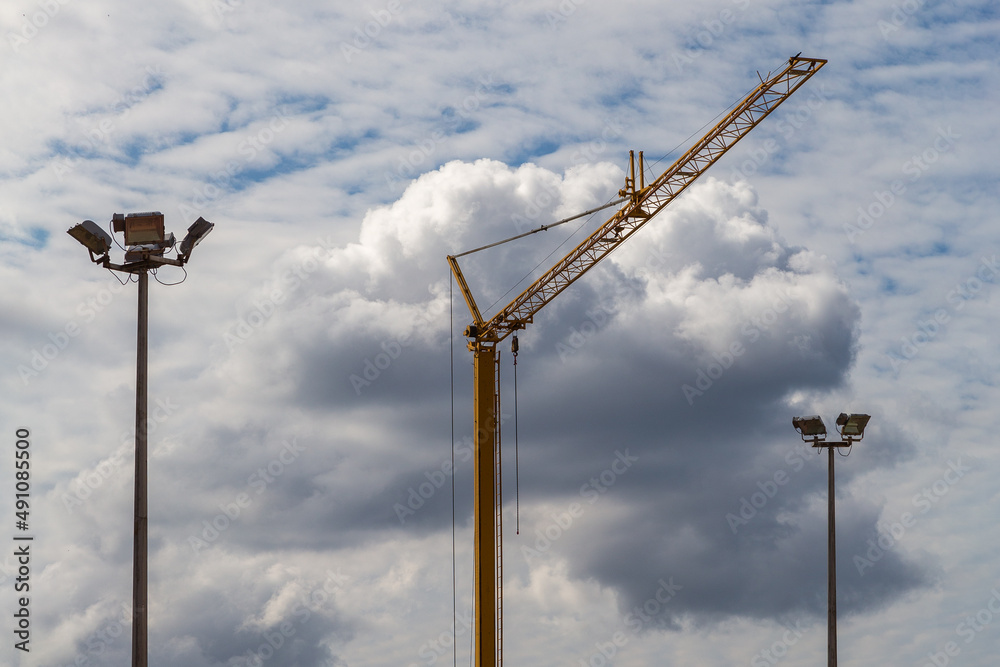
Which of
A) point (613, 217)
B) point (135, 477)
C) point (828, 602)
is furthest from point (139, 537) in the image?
point (613, 217)

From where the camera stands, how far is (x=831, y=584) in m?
38.8

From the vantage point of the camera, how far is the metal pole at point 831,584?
3809 centimetres

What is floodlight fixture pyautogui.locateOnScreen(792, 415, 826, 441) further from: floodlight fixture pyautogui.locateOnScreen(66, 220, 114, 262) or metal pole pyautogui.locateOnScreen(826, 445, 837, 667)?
floodlight fixture pyautogui.locateOnScreen(66, 220, 114, 262)

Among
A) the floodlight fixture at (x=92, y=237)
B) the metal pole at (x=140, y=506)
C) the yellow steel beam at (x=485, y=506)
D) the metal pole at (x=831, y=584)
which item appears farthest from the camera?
the yellow steel beam at (x=485, y=506)

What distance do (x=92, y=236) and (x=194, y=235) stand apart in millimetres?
2053

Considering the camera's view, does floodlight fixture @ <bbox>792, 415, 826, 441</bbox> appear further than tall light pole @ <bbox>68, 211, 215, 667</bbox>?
Yes

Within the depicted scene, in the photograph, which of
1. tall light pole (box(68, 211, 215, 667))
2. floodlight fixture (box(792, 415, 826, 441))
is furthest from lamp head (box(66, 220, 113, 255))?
floodlight fixture (box(792, 415, 826, 441))

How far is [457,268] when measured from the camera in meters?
79.2

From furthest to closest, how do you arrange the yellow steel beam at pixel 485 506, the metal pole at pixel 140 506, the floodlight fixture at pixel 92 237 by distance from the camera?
the yellow steel beam at pixel 485 506 < the floodlight fixture at pixel 92 237 < the metal pole at pixel 140 506

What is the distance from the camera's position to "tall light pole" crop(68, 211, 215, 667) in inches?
908

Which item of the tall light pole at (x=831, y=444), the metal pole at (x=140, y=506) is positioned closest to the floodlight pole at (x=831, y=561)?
the tall light pole at (x=831, y=444)

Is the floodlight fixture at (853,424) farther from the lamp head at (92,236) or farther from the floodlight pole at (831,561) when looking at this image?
the lamp head at (92,236)

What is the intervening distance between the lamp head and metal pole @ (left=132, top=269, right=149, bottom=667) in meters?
1.49

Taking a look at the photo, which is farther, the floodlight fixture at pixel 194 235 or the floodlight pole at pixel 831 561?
the floodlight pole at pixel 831 561
